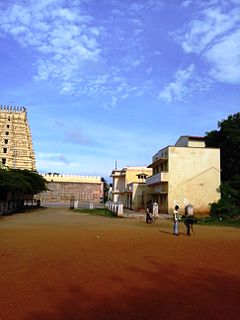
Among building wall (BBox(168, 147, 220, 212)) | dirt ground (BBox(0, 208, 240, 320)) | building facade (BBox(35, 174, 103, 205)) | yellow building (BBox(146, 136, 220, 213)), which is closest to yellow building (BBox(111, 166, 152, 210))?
building facade (BBox(35, 174, 103, 205))

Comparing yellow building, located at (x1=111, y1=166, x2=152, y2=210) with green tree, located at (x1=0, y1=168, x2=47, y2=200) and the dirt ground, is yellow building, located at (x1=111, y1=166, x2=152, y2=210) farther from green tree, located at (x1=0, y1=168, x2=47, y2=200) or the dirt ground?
the dirt ground

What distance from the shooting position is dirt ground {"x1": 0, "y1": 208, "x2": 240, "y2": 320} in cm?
617

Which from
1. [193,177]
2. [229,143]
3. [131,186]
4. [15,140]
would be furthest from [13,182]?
[15,140]

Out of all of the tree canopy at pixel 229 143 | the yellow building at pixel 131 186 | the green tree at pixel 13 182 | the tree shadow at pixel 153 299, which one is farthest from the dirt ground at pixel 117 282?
the yellow building at pixel 131 186

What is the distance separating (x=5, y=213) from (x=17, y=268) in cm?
2803

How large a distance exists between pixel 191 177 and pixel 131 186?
14848 mm

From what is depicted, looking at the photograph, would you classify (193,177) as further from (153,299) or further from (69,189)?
(69,189)

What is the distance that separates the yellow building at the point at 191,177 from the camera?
37719 mm

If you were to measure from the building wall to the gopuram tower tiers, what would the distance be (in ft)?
101

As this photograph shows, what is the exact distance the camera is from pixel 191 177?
38.0 meters

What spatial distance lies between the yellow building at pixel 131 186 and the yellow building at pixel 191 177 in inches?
433

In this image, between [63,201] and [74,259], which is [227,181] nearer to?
[74,259]

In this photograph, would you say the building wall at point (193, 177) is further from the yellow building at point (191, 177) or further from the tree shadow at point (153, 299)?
the tree shadow at point (153, 299)

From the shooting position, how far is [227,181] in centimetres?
4059
